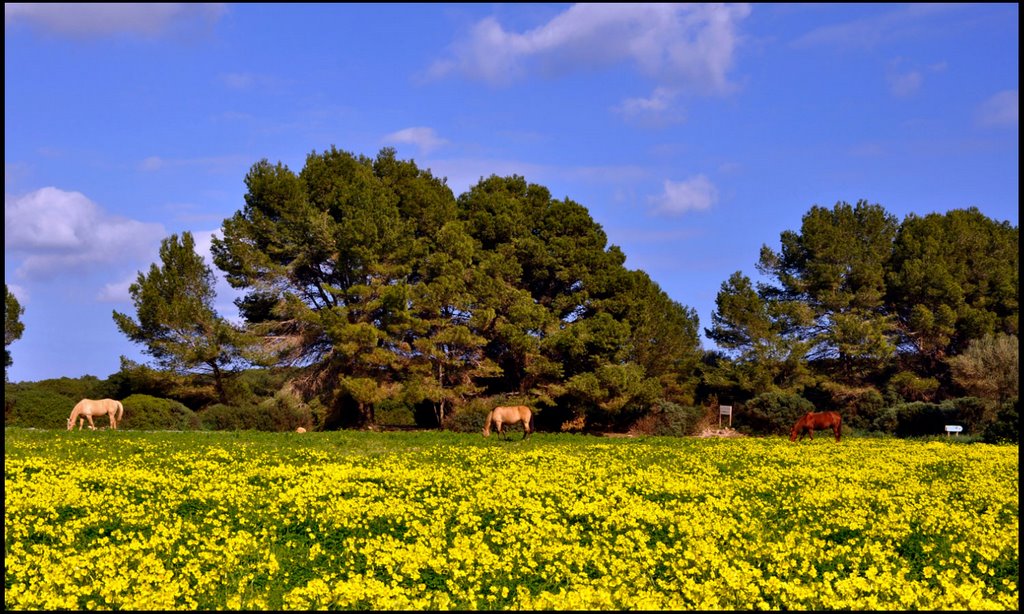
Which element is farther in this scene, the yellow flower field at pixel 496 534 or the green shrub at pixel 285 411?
the green shrub at pixel 285 411

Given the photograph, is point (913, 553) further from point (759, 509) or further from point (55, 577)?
point (55, 577)

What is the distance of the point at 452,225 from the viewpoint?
4641cm

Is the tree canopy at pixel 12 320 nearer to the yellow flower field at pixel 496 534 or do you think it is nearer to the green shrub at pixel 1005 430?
the yellow flower field at pixel 496 534

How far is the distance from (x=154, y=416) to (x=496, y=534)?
109ft

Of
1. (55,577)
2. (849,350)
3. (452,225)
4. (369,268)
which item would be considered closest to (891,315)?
(849,350)

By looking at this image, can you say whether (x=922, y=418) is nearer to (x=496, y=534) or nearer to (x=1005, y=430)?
(x=1005, y=430)

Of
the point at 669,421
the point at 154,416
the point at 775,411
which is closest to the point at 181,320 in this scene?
the point at 154,416

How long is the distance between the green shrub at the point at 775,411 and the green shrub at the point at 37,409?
1329 inches

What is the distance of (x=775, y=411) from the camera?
Answer: 4753cm

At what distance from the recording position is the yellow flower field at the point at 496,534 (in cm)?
906

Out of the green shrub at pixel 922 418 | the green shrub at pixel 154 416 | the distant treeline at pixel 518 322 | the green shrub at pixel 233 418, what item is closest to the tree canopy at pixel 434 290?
the distant treeline at pixel 518 322

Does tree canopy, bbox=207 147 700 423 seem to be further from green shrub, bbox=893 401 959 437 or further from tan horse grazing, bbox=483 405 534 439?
green shrub, bbox=893 401 959 437

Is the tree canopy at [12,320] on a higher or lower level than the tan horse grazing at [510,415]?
higher

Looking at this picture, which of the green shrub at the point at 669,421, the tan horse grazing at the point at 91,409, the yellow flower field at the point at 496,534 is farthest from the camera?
the green shrub at the point at 669,421
